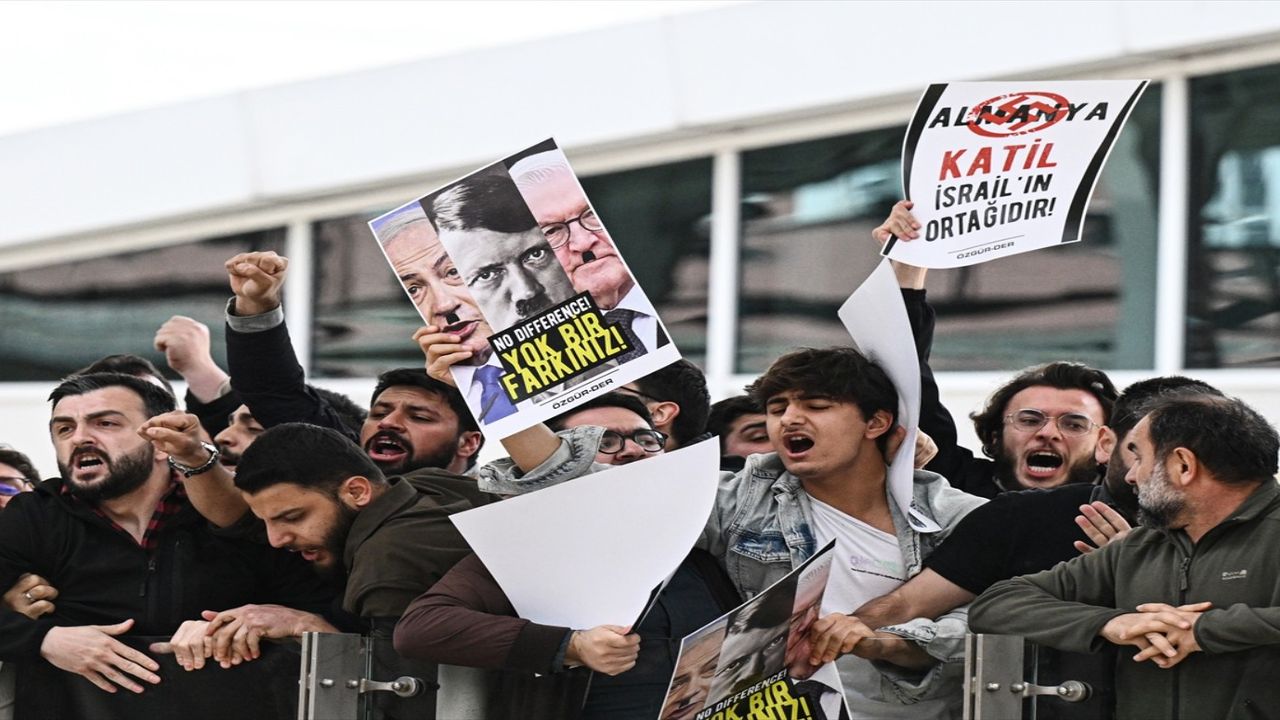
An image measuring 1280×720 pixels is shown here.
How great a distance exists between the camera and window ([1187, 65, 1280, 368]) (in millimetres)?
9211

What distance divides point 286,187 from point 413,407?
6.88 meters

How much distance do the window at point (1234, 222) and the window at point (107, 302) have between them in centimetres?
617

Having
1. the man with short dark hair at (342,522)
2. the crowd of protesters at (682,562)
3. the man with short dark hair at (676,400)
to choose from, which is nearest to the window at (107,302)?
the man with short dark hair at (676,400)

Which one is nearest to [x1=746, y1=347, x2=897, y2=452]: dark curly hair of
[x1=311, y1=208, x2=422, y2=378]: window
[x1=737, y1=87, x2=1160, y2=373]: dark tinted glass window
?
[x1=737, y1=87, x2=1160, y2=373]: dark tinted glass window

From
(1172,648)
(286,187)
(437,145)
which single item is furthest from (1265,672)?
(286,187)

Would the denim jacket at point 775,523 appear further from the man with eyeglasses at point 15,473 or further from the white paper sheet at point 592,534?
the man with eyeglasses at point 15,473

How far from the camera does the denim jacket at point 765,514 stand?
4520 millimetres

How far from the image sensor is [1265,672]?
377 centimetres

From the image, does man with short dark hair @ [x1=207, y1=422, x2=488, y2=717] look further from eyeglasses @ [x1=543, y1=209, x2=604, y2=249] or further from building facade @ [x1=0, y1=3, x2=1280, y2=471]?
building facade @ [x1=0, y1=3, x2=1280, y2=471]

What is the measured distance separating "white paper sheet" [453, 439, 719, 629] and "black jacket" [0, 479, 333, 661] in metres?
0.92

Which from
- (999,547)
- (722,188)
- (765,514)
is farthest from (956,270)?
(999,547)

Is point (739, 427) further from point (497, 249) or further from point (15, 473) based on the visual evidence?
point (15, 473)

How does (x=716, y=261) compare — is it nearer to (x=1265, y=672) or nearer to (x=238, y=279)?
(x=238, y=279)

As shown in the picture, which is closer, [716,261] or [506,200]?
[506,200]
